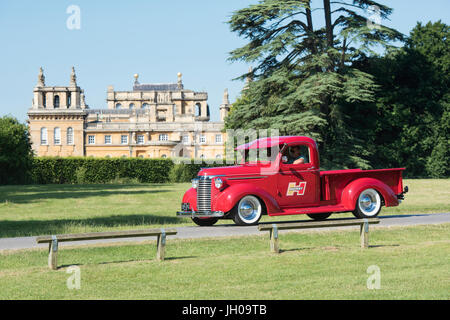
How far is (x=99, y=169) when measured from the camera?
170ft

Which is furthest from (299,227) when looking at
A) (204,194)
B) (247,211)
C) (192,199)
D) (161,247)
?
(192,199)

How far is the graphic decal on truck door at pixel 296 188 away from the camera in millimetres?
15633

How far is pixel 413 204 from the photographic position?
2359 cm

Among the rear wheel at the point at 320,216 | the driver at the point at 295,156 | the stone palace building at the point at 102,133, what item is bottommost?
the rear wheel at the point at 320,216

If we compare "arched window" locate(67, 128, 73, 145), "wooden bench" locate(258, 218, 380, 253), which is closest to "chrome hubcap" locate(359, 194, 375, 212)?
"wooden bench" locate(258, 218, 380, 253)

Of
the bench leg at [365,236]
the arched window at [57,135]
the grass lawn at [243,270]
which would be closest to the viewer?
the grass lawn at [243,270]

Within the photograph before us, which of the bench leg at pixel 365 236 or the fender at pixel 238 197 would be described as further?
the fender at pixel 238 197

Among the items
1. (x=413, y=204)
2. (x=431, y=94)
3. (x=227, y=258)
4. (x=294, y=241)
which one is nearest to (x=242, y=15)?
(x=413, y=204)

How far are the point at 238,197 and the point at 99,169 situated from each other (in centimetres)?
3853

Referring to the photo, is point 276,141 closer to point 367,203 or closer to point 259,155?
point 259,155

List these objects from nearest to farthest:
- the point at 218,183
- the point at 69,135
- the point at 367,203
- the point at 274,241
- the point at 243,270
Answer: the point at 243,270 → the point at 274,241 → the point at 218,183 → the point at 367,203 → the point at 69,135

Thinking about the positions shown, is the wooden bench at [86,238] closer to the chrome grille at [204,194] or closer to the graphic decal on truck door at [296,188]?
the chrome grille at [204,194]

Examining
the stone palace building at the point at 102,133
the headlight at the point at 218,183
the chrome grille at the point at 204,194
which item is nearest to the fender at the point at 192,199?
the chrome grille at the point at 204,194
